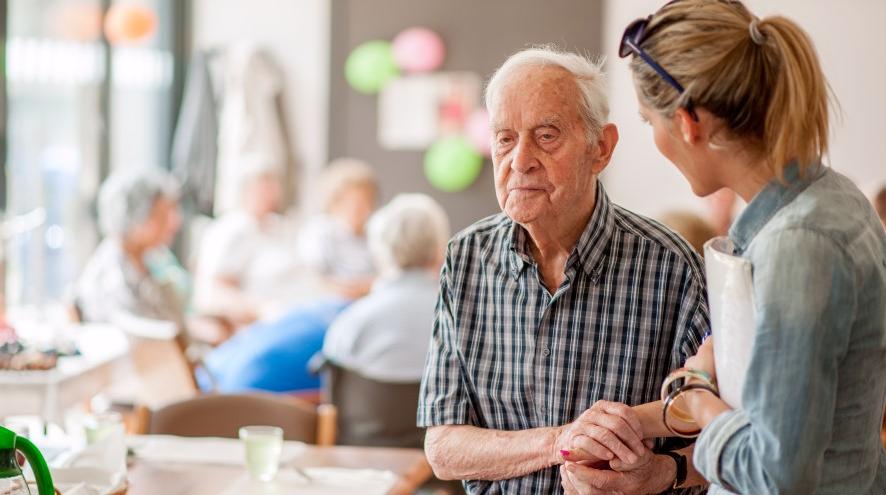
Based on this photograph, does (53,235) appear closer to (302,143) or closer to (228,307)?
(228,307)

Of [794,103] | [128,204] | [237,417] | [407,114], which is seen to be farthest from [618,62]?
[794,103]

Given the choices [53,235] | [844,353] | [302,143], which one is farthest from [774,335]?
[302,143]

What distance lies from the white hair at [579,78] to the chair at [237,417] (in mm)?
1255

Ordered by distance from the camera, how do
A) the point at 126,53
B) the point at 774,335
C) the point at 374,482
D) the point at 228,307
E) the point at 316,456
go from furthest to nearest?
the point at 126,53 → the point at 228,307 → the point at 316,456 → the point at 374,482 → the point at 774,335

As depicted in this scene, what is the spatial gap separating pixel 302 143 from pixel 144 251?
97.2 inches

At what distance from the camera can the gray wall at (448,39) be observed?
688 centimetres

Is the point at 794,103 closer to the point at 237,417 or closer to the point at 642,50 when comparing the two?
the point at 642,50

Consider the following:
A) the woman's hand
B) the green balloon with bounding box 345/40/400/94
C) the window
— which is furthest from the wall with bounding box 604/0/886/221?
the woman's hand

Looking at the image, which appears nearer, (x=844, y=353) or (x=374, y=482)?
(x=844, y=353)

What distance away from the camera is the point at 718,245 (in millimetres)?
1402

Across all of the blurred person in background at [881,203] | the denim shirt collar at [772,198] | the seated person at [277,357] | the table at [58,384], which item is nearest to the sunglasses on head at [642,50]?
the denim shirt collar at [772,198]

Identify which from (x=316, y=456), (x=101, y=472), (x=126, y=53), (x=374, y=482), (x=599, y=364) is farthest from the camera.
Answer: (x=126, y=53)

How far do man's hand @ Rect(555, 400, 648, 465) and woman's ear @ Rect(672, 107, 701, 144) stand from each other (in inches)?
20.2

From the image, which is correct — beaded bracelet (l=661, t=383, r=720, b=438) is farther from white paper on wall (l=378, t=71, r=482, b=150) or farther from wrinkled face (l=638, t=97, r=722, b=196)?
white paper on wall (l=378, t=71, r=482, b=150)
